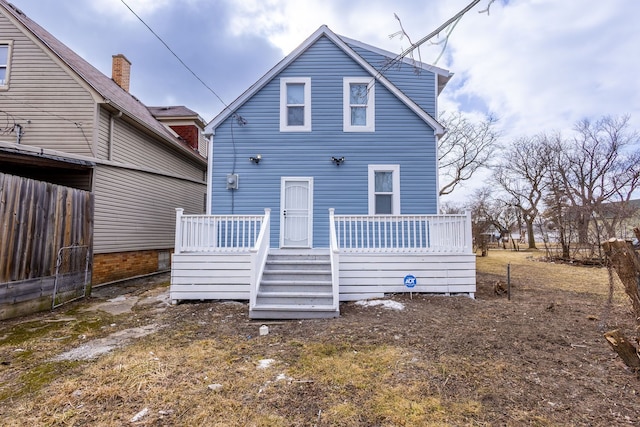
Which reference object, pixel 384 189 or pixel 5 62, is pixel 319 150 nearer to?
pixel 384 189

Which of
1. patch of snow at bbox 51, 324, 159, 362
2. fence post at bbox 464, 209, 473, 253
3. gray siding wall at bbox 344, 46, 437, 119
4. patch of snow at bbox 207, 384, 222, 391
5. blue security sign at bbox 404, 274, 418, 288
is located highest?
gray siding wall at bbox 344, 46, 437, 119

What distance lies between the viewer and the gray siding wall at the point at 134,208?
8586 mm

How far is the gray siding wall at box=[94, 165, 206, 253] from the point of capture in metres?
8.59

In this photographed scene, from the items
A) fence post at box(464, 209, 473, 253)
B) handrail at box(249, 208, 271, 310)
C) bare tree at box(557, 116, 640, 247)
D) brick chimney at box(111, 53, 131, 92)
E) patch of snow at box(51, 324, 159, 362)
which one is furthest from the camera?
bare tree at box(557, 116, 640, 247)

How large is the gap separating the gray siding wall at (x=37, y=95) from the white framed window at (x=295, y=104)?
5457mm

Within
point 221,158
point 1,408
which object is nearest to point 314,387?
point 1,408

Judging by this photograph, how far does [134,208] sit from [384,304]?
8.25 meters

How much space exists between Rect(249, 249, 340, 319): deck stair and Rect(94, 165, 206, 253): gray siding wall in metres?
5.17

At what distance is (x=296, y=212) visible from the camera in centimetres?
858

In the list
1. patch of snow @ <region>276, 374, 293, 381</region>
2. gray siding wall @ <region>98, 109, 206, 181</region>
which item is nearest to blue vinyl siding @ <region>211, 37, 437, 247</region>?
gray siding wall @ <region>98, 109, 206, 181</region>

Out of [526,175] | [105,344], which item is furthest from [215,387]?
[526,175]

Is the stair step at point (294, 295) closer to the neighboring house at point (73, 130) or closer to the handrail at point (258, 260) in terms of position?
the handrail at point (258, 260)

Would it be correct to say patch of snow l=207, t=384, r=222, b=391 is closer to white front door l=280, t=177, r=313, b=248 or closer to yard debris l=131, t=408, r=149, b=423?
yard debris l=131, t=408, r=149, b=423

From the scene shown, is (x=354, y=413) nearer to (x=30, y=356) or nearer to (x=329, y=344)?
(x=329, y=344)
